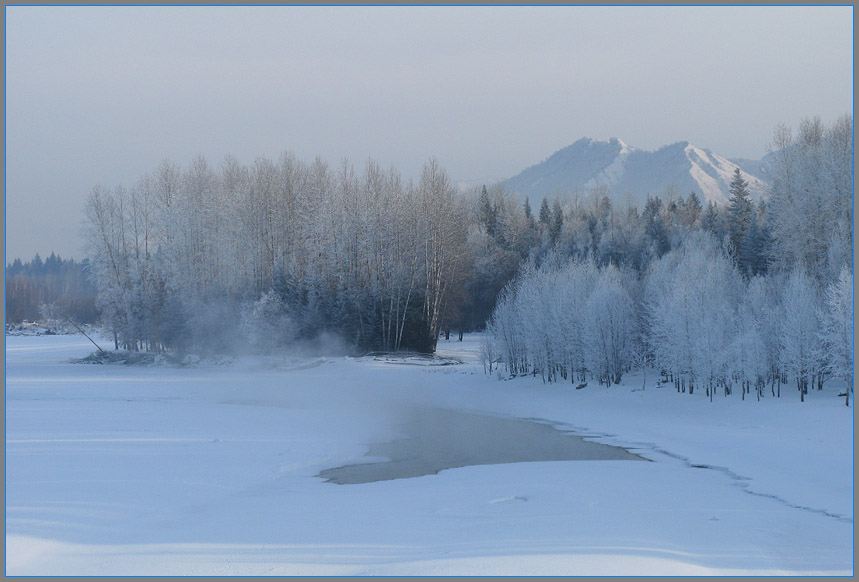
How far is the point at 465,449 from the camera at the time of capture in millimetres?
19594

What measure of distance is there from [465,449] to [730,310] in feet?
46.5

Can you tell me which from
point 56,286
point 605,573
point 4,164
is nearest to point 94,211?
point 4,164

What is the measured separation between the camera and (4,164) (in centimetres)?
1143

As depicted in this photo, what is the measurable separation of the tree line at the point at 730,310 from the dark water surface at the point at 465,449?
7.83 m

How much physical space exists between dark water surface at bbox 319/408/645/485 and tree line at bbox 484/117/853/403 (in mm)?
7827

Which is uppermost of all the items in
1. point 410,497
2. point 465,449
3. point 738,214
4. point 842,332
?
point 738,214

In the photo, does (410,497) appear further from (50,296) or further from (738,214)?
(50,296)

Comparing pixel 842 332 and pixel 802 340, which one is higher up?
pixel 842 332

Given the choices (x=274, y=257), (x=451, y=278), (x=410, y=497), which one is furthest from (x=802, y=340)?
(x=274, y=257)

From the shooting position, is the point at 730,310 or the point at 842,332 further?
the point at 730,310

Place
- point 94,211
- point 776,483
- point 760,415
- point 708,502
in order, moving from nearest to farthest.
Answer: point 708,502 < point 776,483 < point 760,415 < point 94,211

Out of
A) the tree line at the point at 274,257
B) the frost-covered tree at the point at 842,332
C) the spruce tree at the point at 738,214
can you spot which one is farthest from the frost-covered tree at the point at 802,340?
the spruce tree at the point at 738,214

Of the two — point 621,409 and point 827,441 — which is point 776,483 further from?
point 621,409

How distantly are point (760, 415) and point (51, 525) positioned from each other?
20.3 metres
